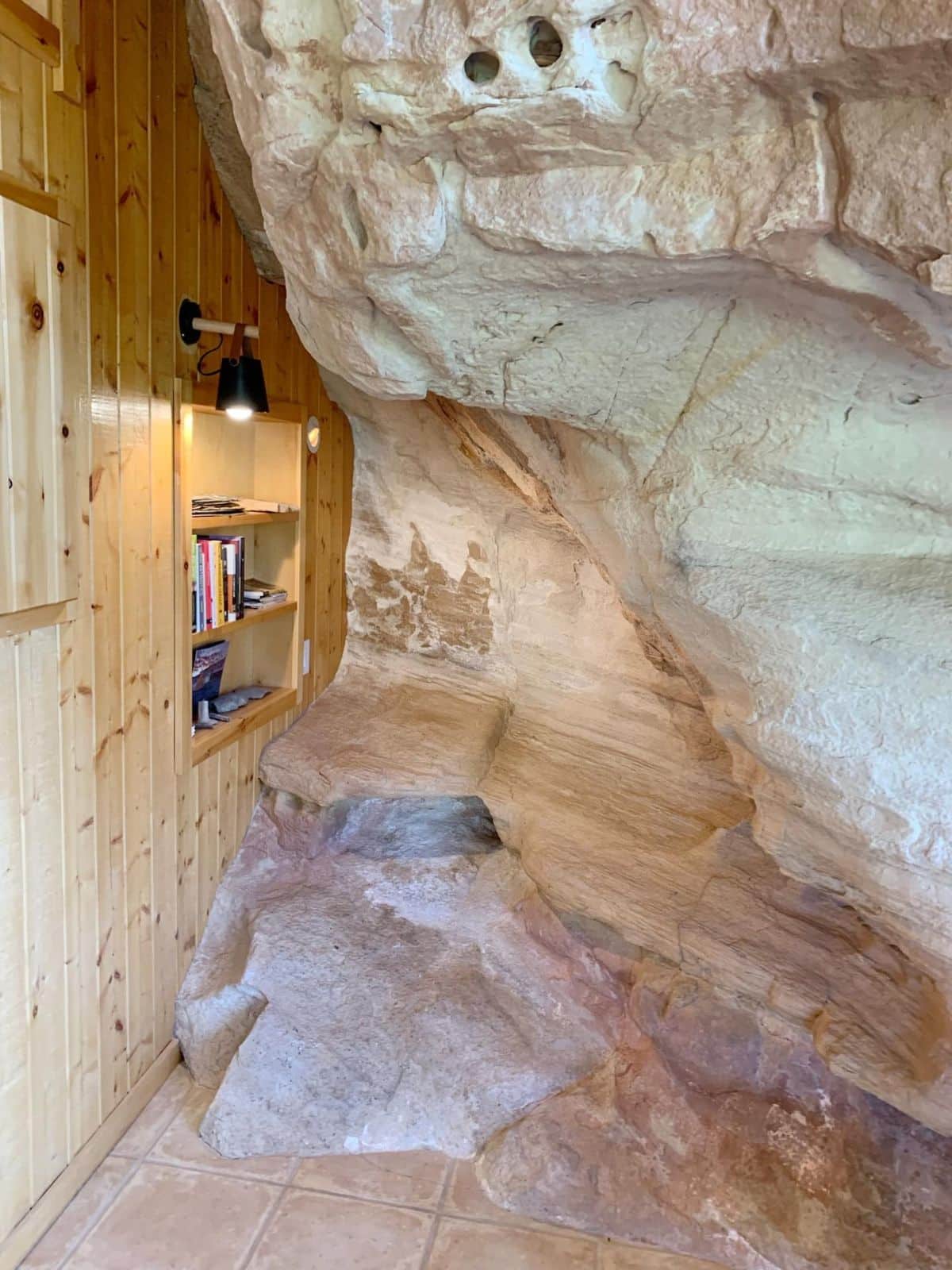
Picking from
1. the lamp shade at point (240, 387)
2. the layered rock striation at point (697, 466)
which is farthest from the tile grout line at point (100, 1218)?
the lamp shade at point (240, 387)

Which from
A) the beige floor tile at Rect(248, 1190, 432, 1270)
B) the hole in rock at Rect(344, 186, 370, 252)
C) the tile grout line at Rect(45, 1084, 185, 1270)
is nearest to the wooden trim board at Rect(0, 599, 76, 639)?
the hole in rock at Rect(344, 186, 370, 252)

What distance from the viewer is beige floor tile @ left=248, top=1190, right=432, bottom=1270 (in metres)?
1.90

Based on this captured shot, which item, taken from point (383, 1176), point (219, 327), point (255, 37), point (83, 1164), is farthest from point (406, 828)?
point (255, 37)

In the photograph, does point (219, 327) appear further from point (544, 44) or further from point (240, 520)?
point (544, 44)

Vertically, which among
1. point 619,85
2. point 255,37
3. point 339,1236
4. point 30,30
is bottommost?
point 339,1236

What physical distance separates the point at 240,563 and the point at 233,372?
0.61m

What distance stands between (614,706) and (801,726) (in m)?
1.05

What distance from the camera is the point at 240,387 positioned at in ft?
6.91

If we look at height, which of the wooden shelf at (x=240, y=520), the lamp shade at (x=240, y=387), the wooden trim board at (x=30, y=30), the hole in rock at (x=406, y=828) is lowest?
the hole in rock at (x=406, y=828)

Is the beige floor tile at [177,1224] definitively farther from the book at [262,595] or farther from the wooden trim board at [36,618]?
the book at [262,595]

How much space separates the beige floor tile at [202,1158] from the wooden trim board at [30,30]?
246 cm

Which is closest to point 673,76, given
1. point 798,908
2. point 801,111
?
point 801,111

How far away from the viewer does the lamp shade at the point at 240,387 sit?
2105 millimetres

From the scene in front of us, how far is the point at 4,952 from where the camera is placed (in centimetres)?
172
